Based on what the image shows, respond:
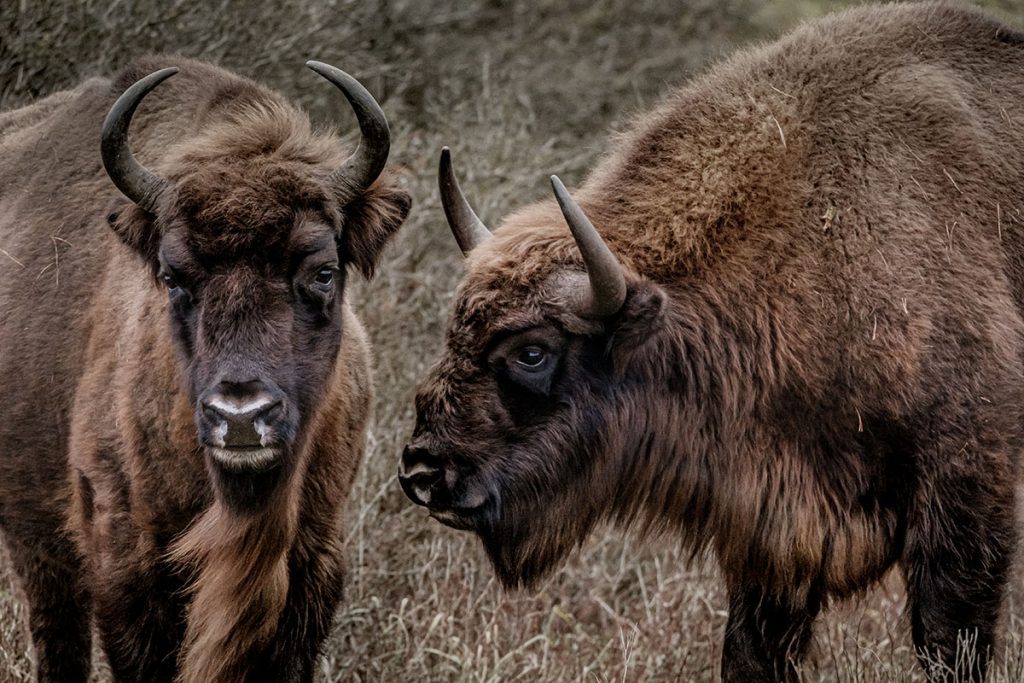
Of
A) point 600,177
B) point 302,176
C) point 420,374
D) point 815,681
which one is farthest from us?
point 420,374

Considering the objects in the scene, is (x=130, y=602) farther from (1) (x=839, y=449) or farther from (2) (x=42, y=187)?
(1) (x=839, y=449)

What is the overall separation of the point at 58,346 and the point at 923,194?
130 inches

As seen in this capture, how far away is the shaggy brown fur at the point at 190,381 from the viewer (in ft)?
15.2

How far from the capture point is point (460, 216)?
17.5 feet

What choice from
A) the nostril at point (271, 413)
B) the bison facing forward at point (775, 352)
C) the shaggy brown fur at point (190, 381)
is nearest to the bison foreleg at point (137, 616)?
the shaggy brown fur at point (190, 381)

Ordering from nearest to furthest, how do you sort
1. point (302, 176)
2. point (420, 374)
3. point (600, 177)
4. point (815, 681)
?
point (302, 176) → point (600, 177) → point (815, 681) → point (420, 374)

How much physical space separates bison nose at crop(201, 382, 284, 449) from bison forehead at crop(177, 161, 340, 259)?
0.47 m

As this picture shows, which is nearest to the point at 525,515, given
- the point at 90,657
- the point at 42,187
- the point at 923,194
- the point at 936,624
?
the point at 936,624

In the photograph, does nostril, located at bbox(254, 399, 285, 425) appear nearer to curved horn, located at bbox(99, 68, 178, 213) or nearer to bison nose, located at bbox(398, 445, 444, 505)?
bison nose, located at bbox(398, 445, 444, 505)

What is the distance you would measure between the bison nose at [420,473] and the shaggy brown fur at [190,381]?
14.1 inches

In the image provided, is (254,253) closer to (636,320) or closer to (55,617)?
(636,320)

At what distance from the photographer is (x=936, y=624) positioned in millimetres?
4863

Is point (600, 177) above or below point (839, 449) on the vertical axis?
above

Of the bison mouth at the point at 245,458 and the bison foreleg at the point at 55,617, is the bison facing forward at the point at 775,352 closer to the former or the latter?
the bison mouth at the point at 245,458
